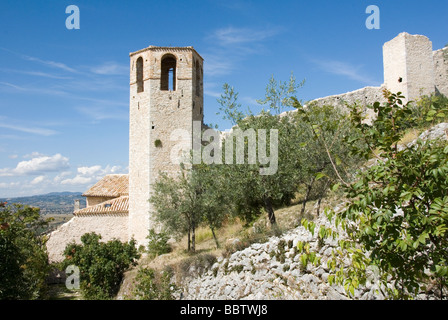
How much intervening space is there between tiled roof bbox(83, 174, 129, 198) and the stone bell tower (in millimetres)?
4559

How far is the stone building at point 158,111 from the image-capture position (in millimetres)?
18031

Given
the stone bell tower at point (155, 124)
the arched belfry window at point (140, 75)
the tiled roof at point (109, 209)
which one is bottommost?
the tiled roof at point (109, 209)

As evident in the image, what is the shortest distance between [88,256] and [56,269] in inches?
Answer: 181

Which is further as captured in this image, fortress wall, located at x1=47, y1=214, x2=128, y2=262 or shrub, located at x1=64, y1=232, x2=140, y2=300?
fortress wall, located at x1=47, y1=214, x2=128, y2=262

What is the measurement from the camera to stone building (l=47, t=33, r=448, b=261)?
59.2ft

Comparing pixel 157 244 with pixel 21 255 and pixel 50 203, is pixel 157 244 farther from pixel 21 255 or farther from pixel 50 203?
pixel 50 203

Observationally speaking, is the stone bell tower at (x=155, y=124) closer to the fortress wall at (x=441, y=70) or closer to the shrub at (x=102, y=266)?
the shrub at (x=102, y=266)

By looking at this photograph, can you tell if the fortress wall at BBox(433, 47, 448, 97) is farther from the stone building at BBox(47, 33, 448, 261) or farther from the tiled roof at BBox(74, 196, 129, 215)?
the tiled roof at BBox(74, 196, 129, 215)

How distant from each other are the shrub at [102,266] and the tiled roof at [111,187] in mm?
6317

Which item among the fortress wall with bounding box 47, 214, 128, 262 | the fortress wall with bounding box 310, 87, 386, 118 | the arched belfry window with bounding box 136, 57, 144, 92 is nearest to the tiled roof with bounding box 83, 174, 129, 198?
the fortress wall with bounding box 47, 214, 128, 262

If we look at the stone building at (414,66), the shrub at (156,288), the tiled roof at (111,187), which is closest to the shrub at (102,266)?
the shrub at (156,288)

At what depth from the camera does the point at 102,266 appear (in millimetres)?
14492

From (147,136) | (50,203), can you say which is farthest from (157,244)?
(50,203)
